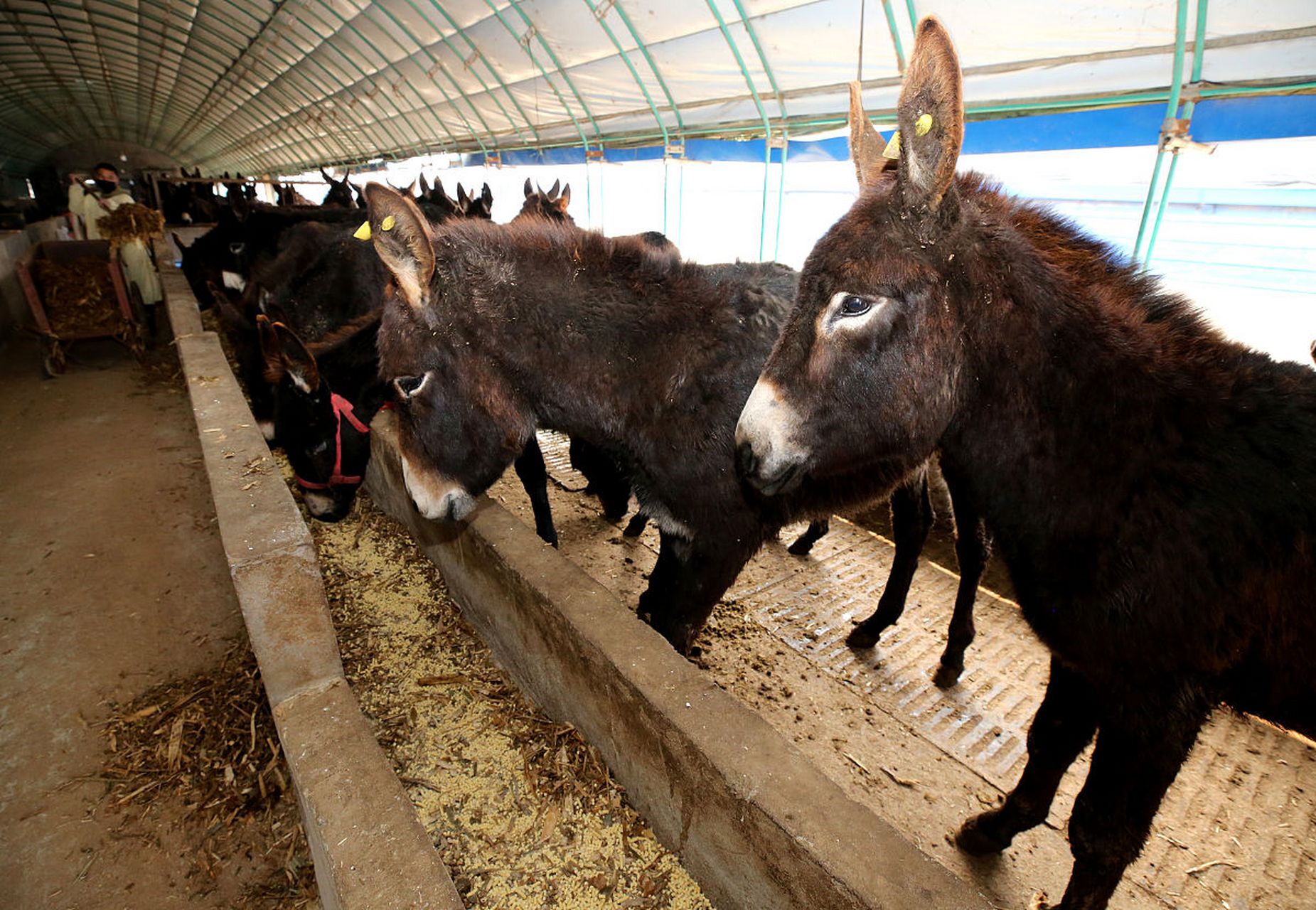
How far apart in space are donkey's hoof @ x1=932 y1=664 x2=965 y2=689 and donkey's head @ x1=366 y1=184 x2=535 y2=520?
2.97 meters

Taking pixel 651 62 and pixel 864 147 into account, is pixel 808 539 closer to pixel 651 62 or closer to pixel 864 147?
pixel 864 147

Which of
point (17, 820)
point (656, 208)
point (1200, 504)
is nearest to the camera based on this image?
point (1200, 504)

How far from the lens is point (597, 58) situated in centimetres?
1030

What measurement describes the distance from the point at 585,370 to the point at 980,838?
279 cm

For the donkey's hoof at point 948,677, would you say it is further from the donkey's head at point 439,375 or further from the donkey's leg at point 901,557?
the donkey's head at point 439,375

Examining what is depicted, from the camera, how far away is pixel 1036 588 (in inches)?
77.9

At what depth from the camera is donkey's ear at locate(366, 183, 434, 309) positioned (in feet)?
8.36

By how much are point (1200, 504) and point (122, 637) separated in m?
5.31

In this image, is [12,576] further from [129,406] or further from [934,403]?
[934,403]

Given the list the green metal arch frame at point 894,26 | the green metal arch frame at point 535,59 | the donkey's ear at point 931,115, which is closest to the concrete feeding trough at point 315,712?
the donkey's ear at point 931,115

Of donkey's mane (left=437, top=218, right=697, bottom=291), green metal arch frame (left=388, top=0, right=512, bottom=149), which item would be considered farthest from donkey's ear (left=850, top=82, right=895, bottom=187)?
green metal arch frame (left=388, top=0, right=512, bottom=149)

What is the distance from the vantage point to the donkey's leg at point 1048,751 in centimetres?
236

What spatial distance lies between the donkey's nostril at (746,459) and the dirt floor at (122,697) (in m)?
2.36

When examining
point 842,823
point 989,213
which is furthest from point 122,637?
point 989,213
